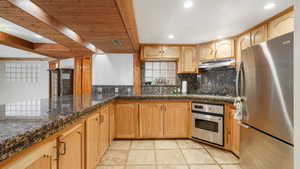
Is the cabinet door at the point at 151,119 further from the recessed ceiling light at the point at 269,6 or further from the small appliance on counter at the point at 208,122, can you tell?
the recessed ceiling light at the point at 269,6

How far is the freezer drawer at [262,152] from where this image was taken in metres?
1.35

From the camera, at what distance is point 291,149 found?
1.28m

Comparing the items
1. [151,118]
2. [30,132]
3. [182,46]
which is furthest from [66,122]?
[182,46]

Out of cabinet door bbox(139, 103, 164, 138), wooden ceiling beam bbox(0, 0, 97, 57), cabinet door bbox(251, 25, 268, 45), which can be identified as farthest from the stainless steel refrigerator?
wooden ceiling beam bbox(0, 0, 97, 57)

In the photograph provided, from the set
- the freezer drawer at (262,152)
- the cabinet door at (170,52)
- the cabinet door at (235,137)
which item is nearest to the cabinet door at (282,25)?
the cabinet door at (235,137)

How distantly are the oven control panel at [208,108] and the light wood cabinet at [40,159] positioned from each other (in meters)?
2.43

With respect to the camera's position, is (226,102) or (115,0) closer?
(115,0)

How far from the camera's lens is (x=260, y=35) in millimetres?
2457

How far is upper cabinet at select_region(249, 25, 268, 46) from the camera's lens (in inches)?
92.8

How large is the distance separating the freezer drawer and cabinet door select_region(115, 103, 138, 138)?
1867mm

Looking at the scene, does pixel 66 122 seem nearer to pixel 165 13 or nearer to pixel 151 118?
pixel 165 13

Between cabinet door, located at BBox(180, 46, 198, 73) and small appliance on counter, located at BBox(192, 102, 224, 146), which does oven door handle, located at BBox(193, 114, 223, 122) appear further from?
cabinet door, located at BBox(180, 46, 198, 73)

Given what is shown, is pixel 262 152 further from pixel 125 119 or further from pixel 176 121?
pixel 125 119

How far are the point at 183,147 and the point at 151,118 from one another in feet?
2.64
